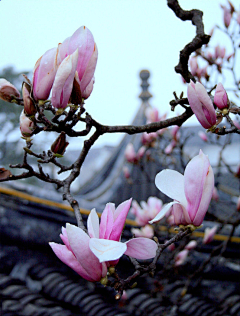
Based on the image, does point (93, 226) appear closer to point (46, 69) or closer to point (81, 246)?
point (81, 246)

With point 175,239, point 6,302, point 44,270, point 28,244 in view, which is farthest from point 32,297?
point 175,239

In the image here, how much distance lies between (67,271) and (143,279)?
22.2 inches

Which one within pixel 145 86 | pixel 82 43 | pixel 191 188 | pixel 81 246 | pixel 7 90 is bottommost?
pixel 81 246

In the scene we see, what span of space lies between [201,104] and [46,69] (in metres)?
0.29

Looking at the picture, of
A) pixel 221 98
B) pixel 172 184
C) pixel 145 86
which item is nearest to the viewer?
pixel 172 184

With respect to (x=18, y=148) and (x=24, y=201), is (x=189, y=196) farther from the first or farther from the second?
(x=18, y=148)

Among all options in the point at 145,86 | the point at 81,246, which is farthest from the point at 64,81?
the point at 145,86

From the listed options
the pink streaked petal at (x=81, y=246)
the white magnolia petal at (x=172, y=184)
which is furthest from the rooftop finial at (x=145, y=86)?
the pink streaked petal at (x=81, y=246)

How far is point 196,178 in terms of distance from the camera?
50 centimetres

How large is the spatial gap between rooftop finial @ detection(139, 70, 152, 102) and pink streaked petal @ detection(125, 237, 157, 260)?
350 cm

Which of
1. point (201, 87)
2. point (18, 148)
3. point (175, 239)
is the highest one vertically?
point (201, 87)

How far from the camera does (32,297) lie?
1.57 m

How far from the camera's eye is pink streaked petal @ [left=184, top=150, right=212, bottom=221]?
505 mm

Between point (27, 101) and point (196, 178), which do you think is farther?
point (27, 101)
